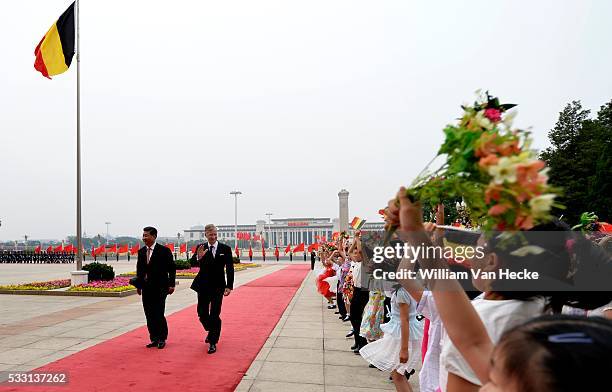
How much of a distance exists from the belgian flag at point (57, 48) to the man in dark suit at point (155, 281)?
11.6 metres

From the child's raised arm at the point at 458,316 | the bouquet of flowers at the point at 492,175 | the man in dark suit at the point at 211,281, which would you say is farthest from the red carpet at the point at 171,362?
the bouquet of flowers at the point at 492,175

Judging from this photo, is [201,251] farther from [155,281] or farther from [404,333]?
[404,333]

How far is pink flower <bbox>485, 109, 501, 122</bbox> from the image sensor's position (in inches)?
57.4

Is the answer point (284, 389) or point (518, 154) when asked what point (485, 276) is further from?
point (284, 389)

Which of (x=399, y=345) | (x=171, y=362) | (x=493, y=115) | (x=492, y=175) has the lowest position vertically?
(x=171, y=362)

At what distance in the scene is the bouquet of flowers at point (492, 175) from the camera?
118cm

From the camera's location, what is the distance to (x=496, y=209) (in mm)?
1195

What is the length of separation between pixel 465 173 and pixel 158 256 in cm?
685

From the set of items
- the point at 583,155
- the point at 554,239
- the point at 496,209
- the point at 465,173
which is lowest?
the point at 554,239

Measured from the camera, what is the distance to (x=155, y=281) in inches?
287

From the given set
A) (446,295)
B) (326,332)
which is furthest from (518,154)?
(326,332)

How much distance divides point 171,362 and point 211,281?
1.50 m

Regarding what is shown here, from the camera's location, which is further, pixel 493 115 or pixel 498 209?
pixel 493 115

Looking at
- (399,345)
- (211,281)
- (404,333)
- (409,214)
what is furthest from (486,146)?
(211,281)
